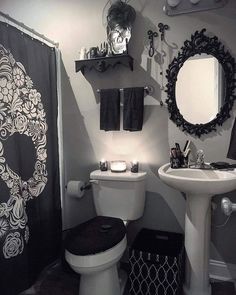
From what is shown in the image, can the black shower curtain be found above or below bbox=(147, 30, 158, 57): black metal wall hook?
below

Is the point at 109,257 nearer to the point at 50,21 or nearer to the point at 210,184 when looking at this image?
the point at 210,184

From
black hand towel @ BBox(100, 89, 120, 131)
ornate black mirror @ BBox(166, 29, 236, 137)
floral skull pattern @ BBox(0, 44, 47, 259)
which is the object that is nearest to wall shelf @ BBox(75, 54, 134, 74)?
black hand towel @ BBox(100, 89, 120, 131)

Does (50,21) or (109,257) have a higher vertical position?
(50,21)

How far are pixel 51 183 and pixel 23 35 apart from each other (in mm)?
1091

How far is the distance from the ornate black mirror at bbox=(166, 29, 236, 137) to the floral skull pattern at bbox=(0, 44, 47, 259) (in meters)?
1.00

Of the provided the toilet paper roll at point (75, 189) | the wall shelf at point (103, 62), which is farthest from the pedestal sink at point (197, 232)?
the wall shelf at point (103, 62)

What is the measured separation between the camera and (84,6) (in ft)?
6.81

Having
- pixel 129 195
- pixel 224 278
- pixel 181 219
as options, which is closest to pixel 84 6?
pixel 129 195

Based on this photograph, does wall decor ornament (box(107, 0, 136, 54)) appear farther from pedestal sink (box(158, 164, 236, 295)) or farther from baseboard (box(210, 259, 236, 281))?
baseboard (box(210, 259, 236, 281))

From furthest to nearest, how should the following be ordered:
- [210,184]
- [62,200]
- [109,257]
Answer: [62,200] → [109,257] → [210,184]

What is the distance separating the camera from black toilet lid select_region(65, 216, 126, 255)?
4.64 feet

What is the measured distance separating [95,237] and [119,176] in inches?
19.0

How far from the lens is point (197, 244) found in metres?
1.58

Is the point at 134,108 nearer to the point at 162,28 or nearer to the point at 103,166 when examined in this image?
the point at 103,166
